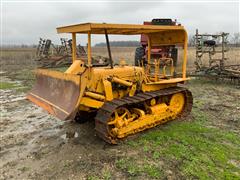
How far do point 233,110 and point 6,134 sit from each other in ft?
20.2

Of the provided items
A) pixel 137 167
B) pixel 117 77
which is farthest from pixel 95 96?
pixel 137 167

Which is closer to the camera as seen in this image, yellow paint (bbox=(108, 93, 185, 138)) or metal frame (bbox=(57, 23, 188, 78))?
metal frame (bbox=(57, 23, 188, 78))

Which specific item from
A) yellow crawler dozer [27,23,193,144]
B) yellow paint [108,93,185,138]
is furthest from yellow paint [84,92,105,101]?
yellow paint [108,93,185,138]

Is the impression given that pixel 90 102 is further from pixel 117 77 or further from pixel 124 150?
pixel 124 150

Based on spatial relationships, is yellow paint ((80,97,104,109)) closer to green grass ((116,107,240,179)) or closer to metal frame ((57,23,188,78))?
metal frame ((57,23,188,78))

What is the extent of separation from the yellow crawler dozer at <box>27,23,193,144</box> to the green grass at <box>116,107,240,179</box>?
425 mm

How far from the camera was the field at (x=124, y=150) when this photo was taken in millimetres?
3887

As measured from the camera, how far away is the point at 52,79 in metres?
5.25

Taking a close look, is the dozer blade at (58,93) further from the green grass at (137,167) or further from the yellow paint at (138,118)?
the green grass at (137,167)

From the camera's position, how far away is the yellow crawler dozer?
4498 mm

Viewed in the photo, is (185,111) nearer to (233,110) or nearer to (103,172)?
(233,110)

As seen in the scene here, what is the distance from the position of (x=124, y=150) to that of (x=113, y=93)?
127 centimetres

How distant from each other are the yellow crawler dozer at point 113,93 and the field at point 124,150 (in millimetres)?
344

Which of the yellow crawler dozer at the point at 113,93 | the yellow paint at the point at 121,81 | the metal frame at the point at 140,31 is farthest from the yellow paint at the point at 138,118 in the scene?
the metal frame at the point at 140,31
